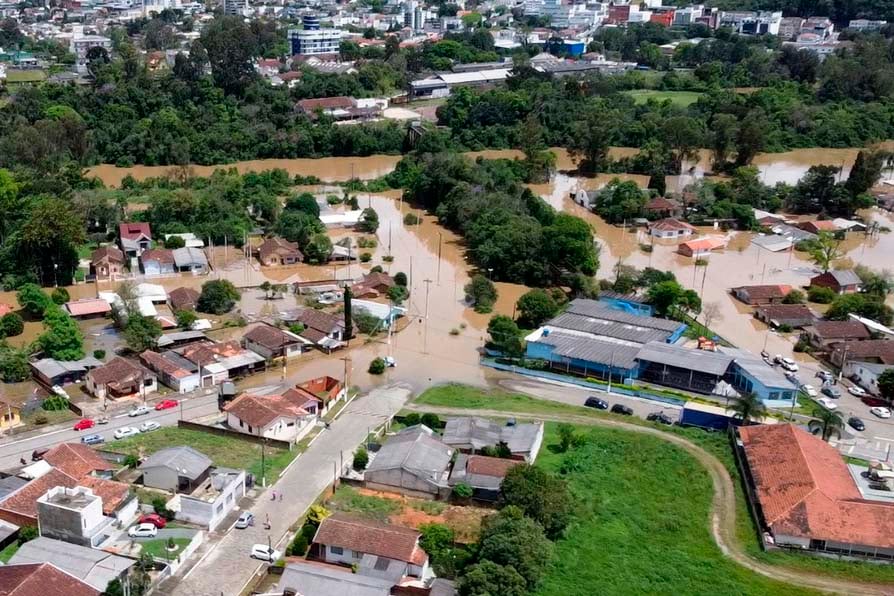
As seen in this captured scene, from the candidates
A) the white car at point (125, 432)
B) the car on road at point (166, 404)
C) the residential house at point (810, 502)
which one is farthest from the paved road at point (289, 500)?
the residential house at point (810, 502)

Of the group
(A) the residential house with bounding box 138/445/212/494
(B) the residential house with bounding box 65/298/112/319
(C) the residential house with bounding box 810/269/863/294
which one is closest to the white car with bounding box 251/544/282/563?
(A) the residential house with bounding box 138/445/212/494

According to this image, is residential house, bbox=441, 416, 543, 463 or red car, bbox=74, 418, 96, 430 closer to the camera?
residential house, bbox=441, 416, 543, 463

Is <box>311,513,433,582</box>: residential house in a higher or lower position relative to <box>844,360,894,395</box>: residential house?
higher

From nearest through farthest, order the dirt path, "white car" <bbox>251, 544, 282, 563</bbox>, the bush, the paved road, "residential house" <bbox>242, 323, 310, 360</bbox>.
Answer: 1. the paved road
2. the dirt path
3. "white car" <bbox>251, 544, 282, 563</bbox>
4. the bush
5. "residential house" <bbox>242, 323, 310, 360</bbox>

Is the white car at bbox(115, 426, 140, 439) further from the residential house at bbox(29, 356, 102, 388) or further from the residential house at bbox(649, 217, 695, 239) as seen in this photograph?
the residential house at bbox(649, 217, 695, 239)

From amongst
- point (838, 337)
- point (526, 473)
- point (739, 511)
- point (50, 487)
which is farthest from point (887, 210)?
point (50, 487)

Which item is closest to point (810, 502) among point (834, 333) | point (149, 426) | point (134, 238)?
point (834, 333)

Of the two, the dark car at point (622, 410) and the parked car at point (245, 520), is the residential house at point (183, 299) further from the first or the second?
the dark car at point (622, 410)
